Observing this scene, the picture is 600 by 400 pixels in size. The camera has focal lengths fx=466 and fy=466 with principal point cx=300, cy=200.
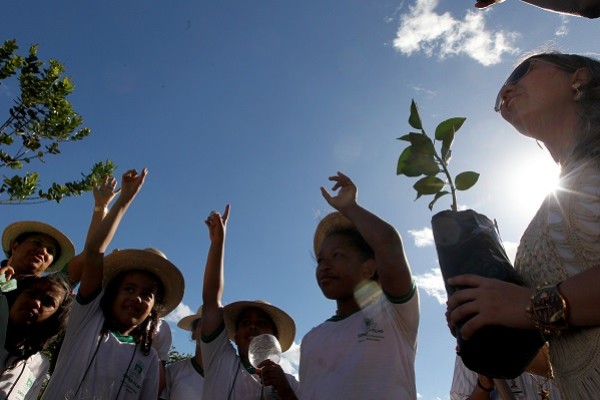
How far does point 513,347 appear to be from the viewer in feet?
3.64

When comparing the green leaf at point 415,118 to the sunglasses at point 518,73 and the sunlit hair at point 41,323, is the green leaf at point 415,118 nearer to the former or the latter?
the sunglasses at point 518,73

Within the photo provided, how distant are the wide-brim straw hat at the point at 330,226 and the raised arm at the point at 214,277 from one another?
2.46ft

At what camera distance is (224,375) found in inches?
126

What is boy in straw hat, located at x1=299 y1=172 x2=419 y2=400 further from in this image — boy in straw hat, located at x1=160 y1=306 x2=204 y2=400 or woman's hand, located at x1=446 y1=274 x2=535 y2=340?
boy in straw hat, located at x1=160 y1=306 x2=204 y2=400

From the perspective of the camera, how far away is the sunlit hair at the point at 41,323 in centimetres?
315

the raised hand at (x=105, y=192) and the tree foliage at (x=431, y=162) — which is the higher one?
the raised hand at (x=105, y=192)

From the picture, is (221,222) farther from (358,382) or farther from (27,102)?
(27,102)

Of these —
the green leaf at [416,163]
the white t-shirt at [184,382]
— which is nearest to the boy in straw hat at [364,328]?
the green leaf at [416,163]

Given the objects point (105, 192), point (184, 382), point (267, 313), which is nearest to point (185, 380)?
point (184, 382)

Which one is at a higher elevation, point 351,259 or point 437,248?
point 351,259

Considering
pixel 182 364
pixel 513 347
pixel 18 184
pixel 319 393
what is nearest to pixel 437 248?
pixel 513 347

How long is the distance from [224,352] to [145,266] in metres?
0.94

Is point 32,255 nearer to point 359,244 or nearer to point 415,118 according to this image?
point 359,244

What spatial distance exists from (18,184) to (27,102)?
104 centimetres
